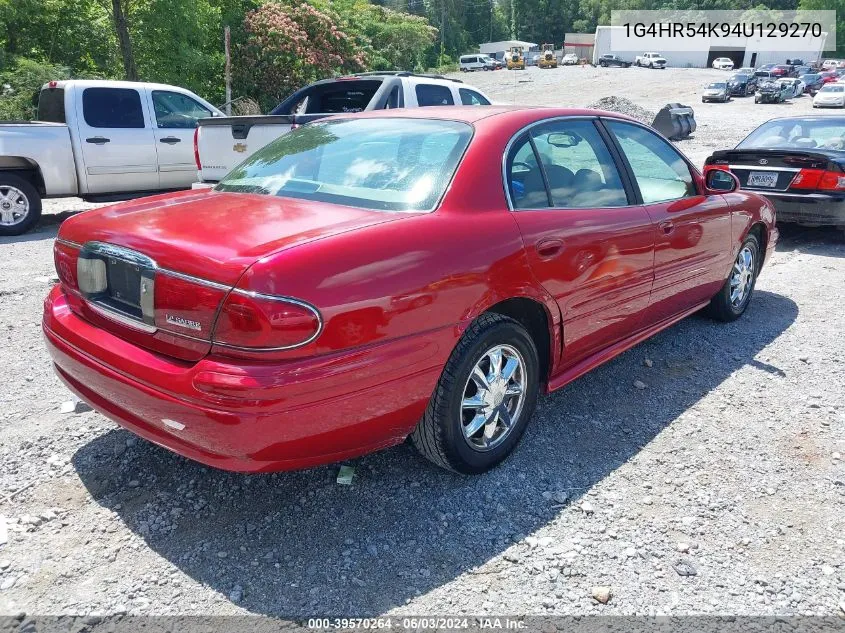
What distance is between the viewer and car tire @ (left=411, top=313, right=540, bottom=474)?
285 cm

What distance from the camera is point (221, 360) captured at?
2385mm

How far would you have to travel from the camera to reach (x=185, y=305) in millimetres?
2436

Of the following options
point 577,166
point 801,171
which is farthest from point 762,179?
point 577,166

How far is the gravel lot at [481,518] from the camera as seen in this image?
2.44 meters

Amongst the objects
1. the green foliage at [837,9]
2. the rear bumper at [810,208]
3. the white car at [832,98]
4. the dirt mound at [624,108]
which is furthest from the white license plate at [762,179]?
the green foliage at [837,9]

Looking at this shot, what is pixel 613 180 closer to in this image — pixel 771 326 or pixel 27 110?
pixel 771 326

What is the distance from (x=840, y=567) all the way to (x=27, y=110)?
51.8 feet

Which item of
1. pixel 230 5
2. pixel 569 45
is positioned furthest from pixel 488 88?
pixel 569 45

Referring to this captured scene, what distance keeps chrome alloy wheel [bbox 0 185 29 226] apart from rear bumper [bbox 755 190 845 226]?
28.6 ft

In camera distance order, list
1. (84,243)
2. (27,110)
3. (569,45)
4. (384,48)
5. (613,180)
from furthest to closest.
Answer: (569,45)
(384,48)
(27,110)
(613,180)
(84,243)

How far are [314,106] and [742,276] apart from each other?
5927 millimetres

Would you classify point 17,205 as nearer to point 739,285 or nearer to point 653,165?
point 653,165

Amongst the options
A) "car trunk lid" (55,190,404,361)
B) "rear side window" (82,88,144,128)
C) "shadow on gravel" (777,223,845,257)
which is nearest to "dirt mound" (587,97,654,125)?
"shadow on gravel" (777,223,845,257)

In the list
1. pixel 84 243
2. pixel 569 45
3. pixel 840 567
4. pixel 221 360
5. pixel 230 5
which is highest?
pixel 569 45
